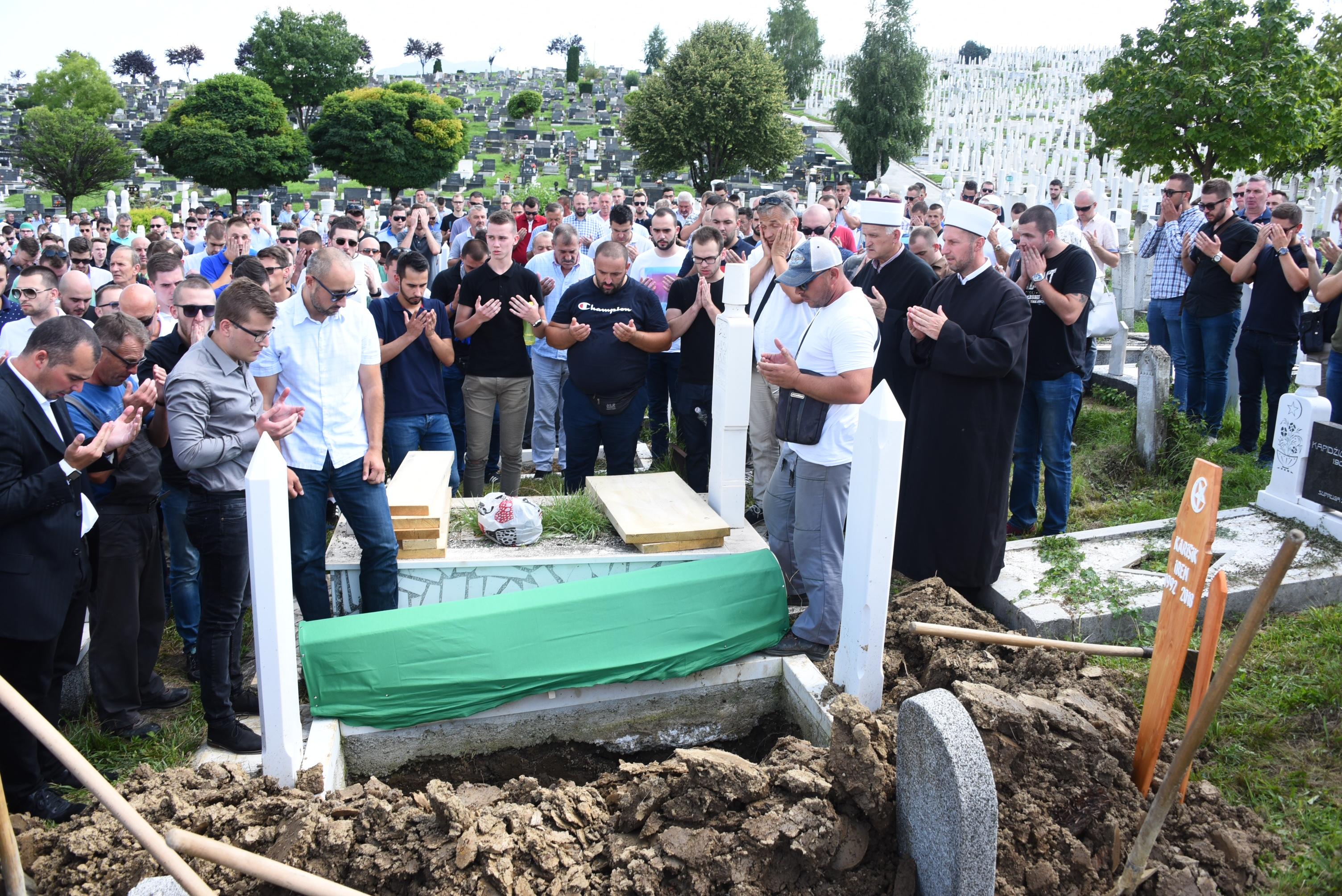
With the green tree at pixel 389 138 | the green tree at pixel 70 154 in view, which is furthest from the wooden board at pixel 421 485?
the green tree at pixel 70 154

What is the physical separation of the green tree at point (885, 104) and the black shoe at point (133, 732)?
34.5 meters

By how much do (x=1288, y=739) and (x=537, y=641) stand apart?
10.3 feet

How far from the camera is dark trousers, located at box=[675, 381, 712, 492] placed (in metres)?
6.84

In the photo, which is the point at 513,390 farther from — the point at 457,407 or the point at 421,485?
the point at 421,485

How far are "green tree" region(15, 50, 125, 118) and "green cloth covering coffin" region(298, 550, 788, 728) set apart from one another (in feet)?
162

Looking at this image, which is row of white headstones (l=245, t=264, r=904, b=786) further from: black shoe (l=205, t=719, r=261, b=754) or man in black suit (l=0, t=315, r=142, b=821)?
man in black suit (l=0, t=315, r=142, b=821)

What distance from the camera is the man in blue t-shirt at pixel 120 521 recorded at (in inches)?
163

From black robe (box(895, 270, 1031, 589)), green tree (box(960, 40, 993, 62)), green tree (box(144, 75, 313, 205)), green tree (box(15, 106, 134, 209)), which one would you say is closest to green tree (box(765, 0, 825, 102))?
green tree (box(960, 40, 993, 62))

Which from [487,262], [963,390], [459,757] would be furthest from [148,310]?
[963,390]

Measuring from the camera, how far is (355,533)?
470 centimetres

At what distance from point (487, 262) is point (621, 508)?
254 cm

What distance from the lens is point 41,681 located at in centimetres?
371

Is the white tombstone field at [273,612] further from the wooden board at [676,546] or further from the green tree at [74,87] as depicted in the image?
the green tree at [74,87]

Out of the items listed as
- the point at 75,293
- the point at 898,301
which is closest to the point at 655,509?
the point at 898,301
